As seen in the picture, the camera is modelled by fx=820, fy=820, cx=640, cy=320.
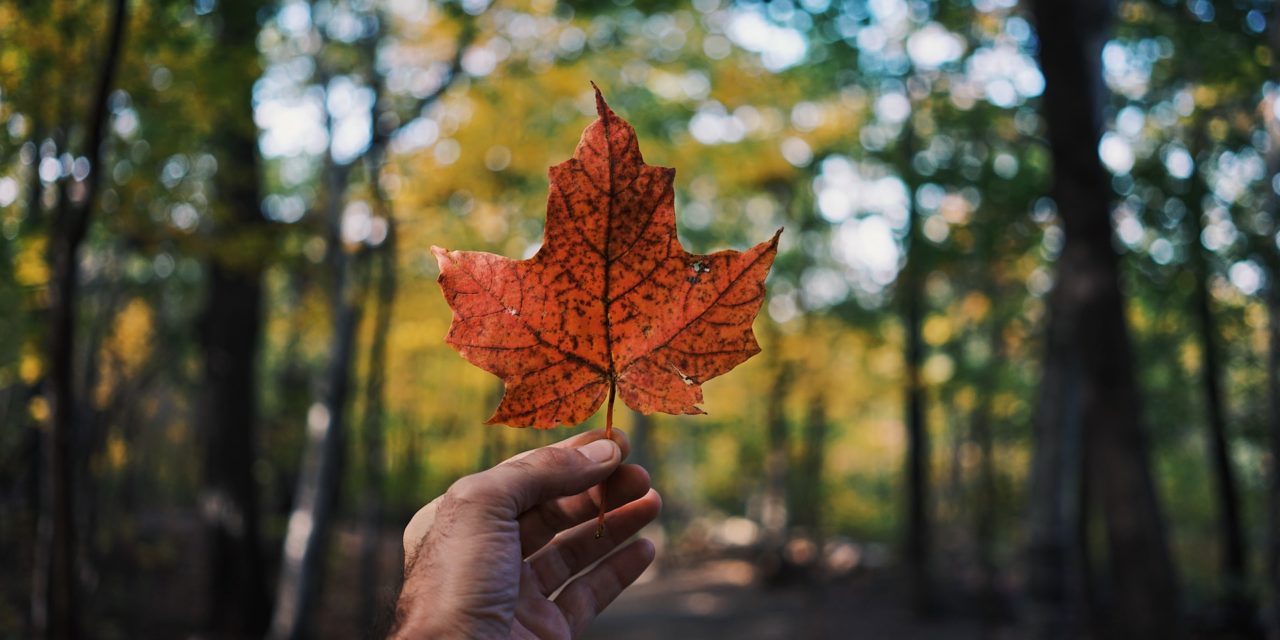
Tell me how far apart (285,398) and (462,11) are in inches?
302

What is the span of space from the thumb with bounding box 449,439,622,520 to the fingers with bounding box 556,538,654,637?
0.88 ft

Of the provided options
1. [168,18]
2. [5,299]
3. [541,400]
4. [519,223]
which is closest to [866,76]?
[519,223]

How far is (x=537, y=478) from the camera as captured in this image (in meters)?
1.24

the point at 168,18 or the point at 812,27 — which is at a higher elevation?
the point at 812,27

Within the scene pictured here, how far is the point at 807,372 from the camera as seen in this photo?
13.2m

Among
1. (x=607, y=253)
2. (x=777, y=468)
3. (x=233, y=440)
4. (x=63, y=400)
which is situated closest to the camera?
(x=607, y=253)

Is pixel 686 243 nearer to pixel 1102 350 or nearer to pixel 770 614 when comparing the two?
pixel 770 614

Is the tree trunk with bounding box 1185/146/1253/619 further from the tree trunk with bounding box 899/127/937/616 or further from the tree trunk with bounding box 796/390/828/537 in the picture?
the tree trunk with bounding box 796/390/828/537

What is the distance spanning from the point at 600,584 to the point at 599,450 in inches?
14.2

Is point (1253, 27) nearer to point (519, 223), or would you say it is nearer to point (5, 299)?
point (519, 223)

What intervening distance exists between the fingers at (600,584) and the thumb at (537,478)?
268 mm

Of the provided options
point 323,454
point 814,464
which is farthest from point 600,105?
point 814,464

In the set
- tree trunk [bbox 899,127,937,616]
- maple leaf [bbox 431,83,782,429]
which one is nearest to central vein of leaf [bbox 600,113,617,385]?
maple leaf [bbox 431,83,782,429]

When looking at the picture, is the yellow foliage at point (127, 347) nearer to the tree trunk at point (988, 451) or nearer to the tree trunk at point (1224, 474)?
the tree trunk at point (988, 451)
